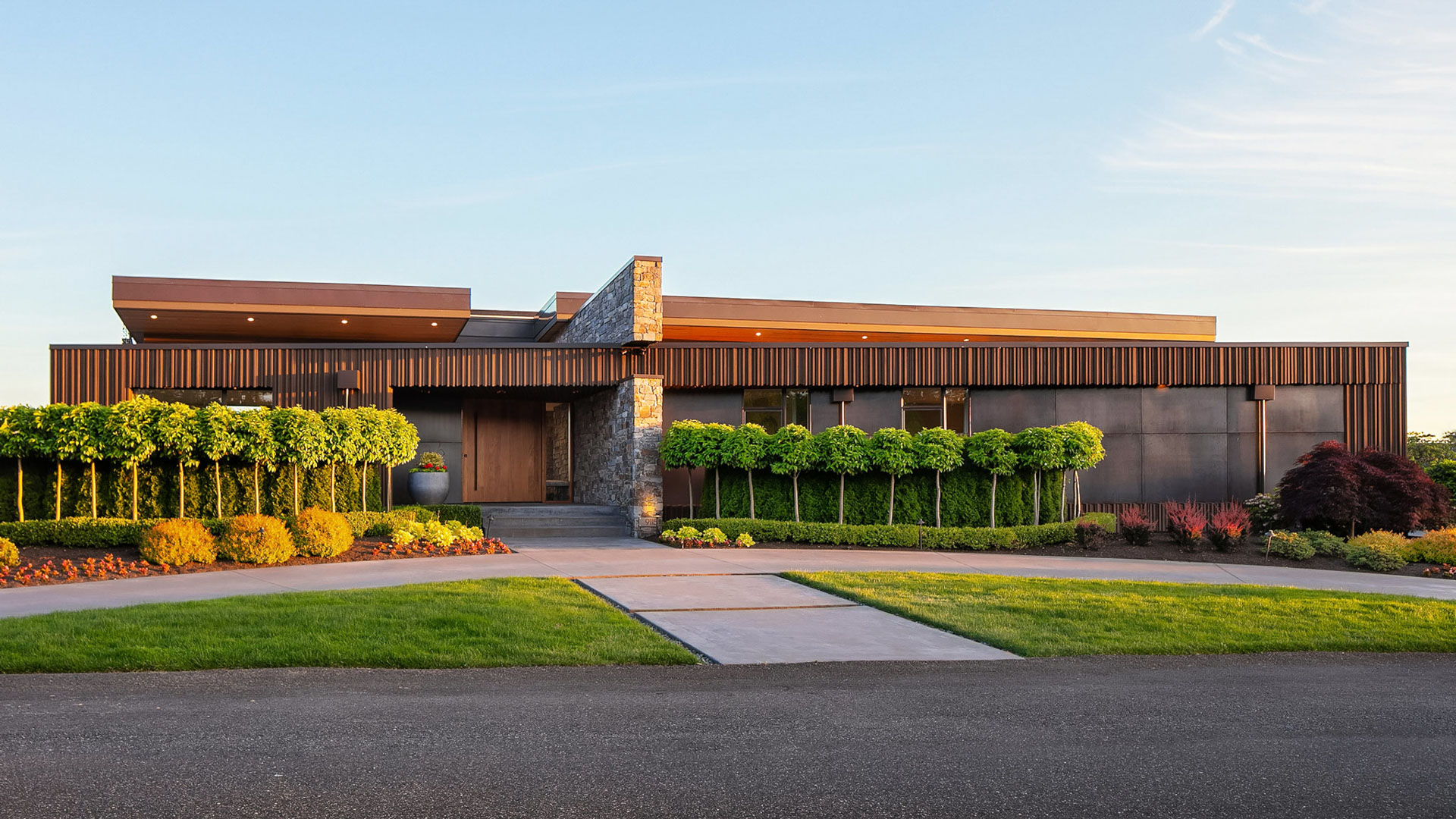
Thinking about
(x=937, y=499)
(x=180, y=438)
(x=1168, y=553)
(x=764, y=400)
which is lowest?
(x=1168, y=553)

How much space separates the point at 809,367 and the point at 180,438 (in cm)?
1002

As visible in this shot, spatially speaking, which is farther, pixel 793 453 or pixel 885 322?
pixel 885 322

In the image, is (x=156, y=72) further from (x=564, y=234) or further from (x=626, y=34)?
(x=564, y=234)

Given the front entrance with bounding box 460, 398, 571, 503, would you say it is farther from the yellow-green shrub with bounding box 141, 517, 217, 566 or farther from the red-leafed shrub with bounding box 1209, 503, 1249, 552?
the red-leafed shrub with bounding box 1209, 503, 1249, 552

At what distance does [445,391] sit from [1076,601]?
12.9m

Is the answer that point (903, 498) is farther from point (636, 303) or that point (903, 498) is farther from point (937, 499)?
point (636, 303)

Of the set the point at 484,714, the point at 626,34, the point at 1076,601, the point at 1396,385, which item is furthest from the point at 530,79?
the point at 1396,385

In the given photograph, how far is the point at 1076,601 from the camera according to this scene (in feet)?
30.7

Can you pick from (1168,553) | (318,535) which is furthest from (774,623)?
(1168,553)

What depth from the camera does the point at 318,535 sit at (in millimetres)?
12609

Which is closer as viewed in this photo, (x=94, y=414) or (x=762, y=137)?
(x=94, y=414)

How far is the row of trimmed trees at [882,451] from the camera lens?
15.7 m

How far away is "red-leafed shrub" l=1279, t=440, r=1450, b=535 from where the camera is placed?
14984mm

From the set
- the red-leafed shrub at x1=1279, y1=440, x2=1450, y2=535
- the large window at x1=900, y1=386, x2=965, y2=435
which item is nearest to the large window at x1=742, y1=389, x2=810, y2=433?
the large window at x1=900, y1=386, x2=965, y2=435
